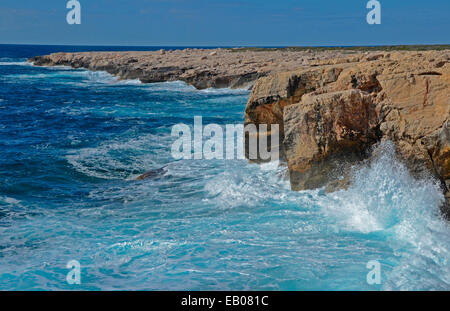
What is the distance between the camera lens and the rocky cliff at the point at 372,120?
6.79m

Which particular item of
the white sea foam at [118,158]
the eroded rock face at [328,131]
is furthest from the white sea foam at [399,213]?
the white sea foam at [118,158]

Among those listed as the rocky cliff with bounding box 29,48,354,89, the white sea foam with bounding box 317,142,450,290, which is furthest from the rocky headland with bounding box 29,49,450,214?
the rocky cliff with bounding box 29,48,354,89

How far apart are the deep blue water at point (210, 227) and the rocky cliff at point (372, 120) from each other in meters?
0.29

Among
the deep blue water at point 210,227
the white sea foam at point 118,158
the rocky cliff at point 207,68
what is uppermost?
the rocky cliff at point 207,68

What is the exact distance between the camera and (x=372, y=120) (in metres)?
7.51

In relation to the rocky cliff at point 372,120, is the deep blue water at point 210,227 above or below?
below

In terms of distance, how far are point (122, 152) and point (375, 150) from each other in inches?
322

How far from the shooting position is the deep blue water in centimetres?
559

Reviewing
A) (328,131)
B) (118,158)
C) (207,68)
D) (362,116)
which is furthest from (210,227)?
(207,68)

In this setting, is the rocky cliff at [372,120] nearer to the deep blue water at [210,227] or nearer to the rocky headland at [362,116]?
the rocky headland at [362,116]

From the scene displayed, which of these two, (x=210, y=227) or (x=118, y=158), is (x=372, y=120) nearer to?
(x=210, y=227)

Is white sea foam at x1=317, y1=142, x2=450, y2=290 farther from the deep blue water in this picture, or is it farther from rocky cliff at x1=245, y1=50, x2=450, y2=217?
rocky cliff at x1=245, y1=50, x2=450, y2=217

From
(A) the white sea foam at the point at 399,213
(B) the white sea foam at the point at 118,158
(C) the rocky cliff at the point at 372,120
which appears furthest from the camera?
(B) the white sea foam at the point at 118,158

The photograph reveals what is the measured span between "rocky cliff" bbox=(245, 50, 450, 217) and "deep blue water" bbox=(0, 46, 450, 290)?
11.4 inches
